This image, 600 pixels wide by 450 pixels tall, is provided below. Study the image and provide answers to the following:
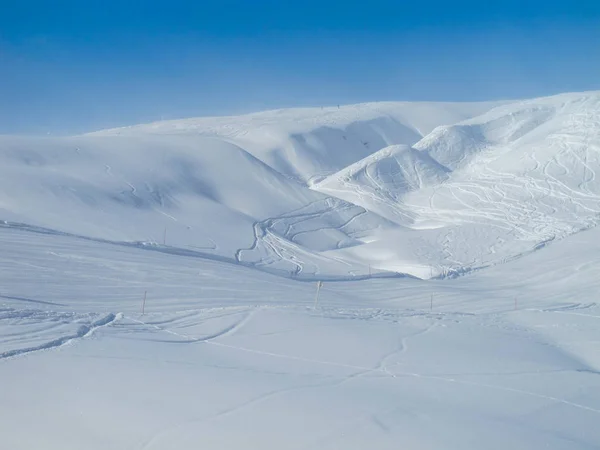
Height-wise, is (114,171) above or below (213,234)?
above

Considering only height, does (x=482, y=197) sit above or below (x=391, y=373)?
above

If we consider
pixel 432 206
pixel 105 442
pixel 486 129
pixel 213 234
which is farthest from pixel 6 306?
pixel 486 129

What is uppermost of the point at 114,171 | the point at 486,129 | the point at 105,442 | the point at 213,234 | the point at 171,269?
the point at 486,129

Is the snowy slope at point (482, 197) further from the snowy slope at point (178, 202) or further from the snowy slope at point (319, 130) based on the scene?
the snowy slope at point (319, 130)

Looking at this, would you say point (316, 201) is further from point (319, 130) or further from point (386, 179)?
point (319, 130)

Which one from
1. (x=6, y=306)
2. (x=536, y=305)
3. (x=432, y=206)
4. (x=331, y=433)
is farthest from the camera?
(x=432, y=206)

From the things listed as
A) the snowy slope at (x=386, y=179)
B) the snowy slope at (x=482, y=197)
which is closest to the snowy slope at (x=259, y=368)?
the snowy slope at (x=482, y=197)

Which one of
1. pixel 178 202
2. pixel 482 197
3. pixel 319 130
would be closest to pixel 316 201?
pixel 178 202

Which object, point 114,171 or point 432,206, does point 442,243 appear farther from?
point 114,171
